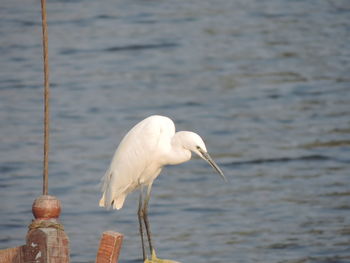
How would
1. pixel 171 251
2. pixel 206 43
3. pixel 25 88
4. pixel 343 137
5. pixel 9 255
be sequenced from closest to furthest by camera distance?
pixel 9 255
pixel 171 251
pixel 343 137
pixel 25 88
pixel 206 43

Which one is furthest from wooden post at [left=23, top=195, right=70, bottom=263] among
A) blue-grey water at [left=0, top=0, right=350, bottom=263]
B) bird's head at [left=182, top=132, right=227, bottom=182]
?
blue-grey water at [left=0, top=0, right=350, bottom=263]

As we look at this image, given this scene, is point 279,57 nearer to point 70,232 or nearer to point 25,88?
point 25,88

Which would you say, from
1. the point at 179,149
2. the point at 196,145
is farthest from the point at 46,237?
the point at 179,149

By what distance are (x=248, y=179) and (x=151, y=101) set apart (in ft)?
8.55

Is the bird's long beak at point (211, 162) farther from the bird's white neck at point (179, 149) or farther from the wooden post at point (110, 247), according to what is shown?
the wooden post at point (110, 247)

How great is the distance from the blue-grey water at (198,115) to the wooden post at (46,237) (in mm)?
4914

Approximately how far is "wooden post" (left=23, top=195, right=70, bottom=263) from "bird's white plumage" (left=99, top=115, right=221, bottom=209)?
6.68 ft

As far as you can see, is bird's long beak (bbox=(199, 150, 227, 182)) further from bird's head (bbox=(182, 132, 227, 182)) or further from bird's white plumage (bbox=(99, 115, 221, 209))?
bird's white plumage (bbox=(99, 115, 221, 209))

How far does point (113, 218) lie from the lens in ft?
32.6

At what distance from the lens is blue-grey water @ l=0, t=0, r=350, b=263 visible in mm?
9539

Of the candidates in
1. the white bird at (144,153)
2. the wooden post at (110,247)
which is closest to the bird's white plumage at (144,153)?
the white bird at (144,153)

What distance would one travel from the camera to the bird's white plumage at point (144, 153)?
5.98 metres

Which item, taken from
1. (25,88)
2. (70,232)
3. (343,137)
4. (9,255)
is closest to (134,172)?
(9,255)

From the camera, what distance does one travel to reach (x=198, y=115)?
498 inches
